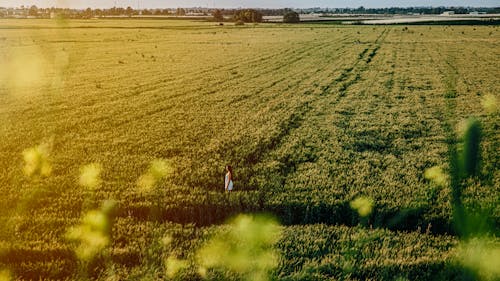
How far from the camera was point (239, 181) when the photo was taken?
10.4m

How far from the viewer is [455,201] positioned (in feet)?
30.8

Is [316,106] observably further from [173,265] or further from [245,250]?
[173,265]

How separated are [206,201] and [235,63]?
26.9 meters

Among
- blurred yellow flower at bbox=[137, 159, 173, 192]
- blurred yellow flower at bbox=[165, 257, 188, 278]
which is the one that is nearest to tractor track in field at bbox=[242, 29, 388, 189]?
blurred yellow flower at bbox=[137, 159, 173, 192]

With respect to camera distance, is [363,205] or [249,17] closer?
[363,205]

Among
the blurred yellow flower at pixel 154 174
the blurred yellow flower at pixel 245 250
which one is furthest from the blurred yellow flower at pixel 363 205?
the blurred yellow flower at pixel 154 174

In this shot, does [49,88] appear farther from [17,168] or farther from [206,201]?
[206,201]

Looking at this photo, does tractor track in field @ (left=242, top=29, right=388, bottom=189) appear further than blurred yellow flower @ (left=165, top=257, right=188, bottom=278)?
Yes

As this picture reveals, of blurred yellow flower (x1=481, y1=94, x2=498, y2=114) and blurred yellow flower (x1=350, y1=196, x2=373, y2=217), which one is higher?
blurred yellow flower (x1=481, y1=94, x2=498, y2=114)

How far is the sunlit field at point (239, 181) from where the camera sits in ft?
23.5

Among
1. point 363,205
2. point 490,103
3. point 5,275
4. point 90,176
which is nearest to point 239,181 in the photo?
point 363,205

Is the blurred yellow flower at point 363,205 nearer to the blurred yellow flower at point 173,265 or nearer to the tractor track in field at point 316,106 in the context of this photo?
the tractor track in field at point 316,106

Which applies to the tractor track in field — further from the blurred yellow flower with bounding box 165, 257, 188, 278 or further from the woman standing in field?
the blurred yellow flower with bounding box 165, 257, 188, 278

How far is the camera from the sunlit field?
7152 mm
